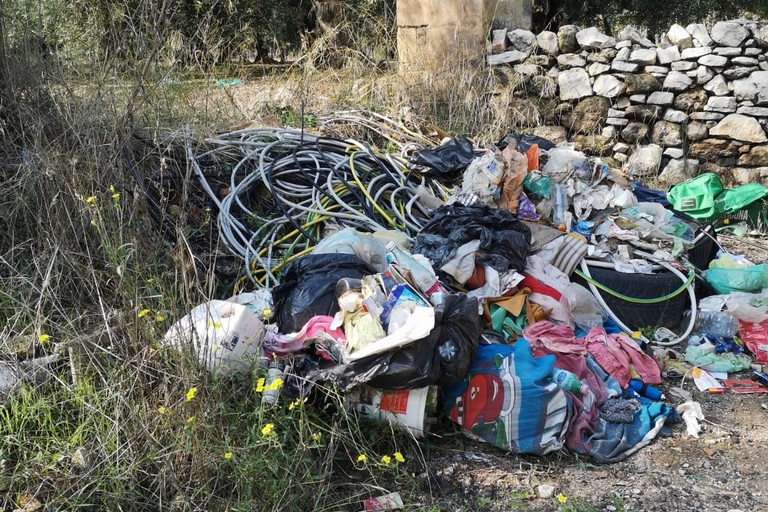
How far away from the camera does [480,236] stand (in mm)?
4105

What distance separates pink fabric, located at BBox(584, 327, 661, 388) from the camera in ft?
12.3

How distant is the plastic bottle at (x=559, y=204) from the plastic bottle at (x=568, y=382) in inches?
63.3

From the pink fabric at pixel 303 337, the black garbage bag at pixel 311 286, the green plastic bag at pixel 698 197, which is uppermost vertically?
the black garbage bag at pixel 311 286

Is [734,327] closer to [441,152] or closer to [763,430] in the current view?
[763,430]

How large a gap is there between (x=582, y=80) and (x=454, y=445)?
5171 mm

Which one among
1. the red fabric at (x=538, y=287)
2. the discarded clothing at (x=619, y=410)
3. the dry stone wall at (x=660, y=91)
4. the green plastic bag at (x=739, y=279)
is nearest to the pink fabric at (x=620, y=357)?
the discarded clothing at (x=619, y=410)

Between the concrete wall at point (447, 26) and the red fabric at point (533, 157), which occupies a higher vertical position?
the concrete wall at point (447, 26)

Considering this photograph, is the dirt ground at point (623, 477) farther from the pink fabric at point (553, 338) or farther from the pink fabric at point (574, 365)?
the pink fabric at point (553, 338)

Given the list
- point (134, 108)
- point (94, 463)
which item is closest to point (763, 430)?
point (94, 463)

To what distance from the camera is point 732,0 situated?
1136 cm

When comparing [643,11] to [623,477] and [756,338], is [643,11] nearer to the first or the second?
[756,338]

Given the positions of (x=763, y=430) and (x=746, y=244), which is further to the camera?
(x=746, y=244)

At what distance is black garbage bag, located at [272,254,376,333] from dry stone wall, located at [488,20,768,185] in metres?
4.33

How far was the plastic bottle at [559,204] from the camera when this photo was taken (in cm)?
483
